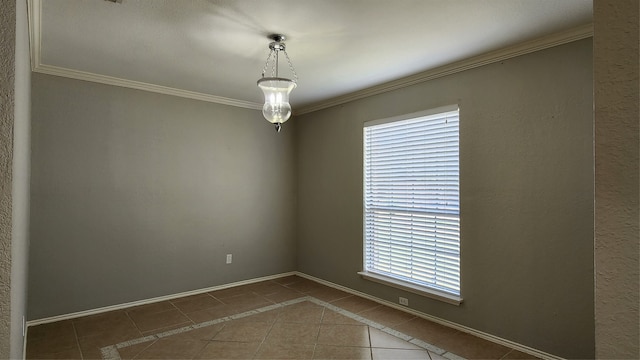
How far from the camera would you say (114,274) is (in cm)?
385

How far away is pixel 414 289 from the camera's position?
11.9 ft

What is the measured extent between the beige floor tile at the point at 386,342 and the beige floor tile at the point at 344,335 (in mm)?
54

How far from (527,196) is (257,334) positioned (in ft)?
8.65

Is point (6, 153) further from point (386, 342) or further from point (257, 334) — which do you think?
point (386, 342)

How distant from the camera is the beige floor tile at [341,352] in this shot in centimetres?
282

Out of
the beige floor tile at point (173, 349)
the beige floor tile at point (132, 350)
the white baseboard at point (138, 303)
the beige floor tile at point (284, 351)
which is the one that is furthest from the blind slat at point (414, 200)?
the beige floor tile at point (132, 350)

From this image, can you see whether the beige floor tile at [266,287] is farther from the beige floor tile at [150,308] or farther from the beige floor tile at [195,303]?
the beige floor tile at [150,308]

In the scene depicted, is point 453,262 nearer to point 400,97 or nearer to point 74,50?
point 400,97

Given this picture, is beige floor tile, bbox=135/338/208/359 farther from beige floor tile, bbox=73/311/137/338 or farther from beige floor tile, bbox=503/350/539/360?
beige floor tile, bbox=503/350/539/360

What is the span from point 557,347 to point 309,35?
10.0 feet

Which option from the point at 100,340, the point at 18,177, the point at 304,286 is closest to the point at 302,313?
the point at 304,286

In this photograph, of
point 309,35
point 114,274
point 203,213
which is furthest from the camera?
point 203,213

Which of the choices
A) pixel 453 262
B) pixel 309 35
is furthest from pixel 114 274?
pixel 453 262

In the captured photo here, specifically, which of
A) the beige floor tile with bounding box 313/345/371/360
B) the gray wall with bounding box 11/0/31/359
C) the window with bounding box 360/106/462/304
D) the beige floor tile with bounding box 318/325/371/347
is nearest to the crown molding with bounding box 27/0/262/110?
the gray wall with bounding box 11/0/31/359
